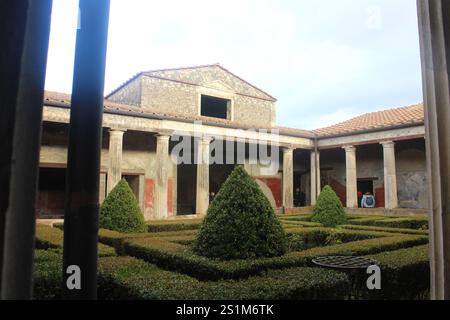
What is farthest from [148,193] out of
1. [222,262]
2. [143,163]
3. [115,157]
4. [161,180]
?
[222,262]

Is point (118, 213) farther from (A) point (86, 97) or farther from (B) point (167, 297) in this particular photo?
(A) point (86, 97)

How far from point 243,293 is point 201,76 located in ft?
50.0

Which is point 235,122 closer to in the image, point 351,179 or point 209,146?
point 209,146

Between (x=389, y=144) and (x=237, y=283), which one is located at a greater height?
(x=389, y=144)

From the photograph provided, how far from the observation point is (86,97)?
1.45 m

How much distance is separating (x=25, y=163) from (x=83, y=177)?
246 mm

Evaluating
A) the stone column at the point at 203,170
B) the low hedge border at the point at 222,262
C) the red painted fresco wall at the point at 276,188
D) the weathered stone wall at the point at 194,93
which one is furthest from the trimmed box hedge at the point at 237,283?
the red painted fresco wall at the point at 276,188

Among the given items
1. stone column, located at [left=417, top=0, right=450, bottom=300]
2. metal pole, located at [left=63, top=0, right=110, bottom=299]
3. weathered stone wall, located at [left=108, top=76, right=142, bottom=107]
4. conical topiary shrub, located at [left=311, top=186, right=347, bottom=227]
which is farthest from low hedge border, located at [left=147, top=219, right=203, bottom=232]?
metal pole, located at [left=63, top=0, right=110, bottom=299]

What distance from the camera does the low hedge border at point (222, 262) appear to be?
13.2ft

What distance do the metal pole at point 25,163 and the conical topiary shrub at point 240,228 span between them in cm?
351

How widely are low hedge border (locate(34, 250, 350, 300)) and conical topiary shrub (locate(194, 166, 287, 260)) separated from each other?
0.75 meters

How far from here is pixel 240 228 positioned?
475 centimetres

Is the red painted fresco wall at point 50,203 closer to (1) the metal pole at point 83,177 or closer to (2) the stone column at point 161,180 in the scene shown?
(2) the stone column at point 161,180

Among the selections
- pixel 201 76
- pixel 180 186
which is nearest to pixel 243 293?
pixel 201 76
